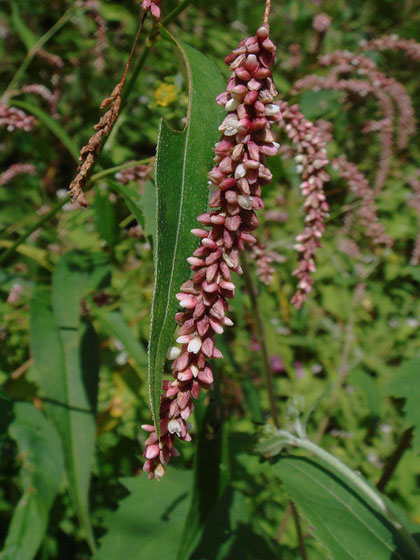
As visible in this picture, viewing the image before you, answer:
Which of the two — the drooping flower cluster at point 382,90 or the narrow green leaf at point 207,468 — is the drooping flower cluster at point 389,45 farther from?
the narrow green leaf at point 207,468

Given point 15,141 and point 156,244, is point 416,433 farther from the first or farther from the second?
point 15,141

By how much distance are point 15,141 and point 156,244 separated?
10.7ft

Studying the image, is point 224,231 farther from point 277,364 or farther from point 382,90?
point 277,364

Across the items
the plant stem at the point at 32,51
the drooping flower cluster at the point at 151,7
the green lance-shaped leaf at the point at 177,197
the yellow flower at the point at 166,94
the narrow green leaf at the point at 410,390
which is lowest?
the narrow green leaf at the point at 410,390

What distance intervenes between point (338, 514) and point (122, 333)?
0.80m

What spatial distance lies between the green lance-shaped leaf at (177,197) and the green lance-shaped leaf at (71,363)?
31.3 inches

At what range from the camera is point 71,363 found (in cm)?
145

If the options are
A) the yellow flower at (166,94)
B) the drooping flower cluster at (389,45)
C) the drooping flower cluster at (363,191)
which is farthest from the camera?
the drooping flower cluster at (389,45)

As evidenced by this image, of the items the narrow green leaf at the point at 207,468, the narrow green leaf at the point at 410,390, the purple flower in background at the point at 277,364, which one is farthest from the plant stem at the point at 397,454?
the purple flower in background at the point at 277,364

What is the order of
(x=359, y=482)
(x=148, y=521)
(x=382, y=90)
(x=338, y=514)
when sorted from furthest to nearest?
(x=382, y=90), (x=148, y=521), (x=338, y=514), (x=359, y=482)

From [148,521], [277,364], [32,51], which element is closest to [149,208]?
[148,521]

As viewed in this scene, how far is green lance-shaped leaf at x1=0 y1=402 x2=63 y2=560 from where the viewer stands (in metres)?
1.38

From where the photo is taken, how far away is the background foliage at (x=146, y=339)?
4.45 ft

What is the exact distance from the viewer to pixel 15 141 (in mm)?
3408
